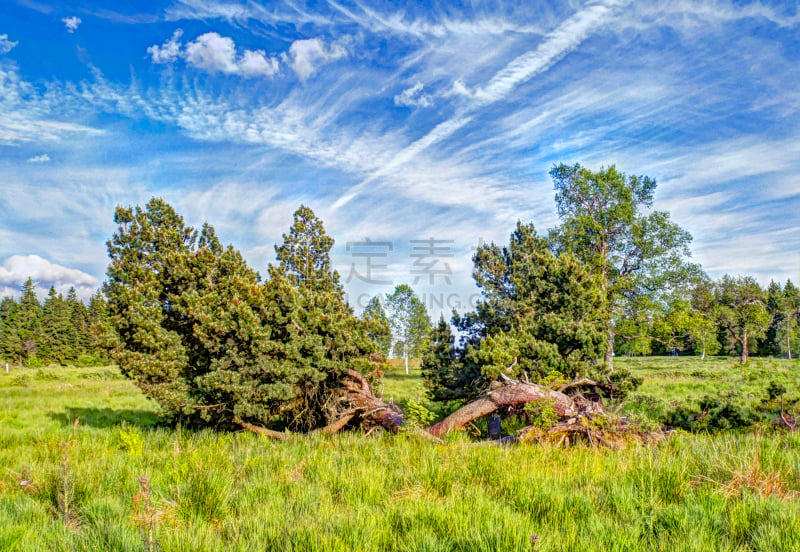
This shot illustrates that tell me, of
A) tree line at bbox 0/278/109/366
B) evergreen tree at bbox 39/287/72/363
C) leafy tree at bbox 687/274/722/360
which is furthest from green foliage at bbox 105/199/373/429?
evergreen tree at bbox 39/287/72/363

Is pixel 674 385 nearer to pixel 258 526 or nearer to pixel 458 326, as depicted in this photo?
pixel 458 326

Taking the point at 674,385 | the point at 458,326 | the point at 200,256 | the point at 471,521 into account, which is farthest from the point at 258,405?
the point at 674,385

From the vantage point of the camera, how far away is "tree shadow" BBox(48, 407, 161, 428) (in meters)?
14.9

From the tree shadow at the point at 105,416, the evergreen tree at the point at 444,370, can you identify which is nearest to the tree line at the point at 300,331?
the evergreen tree at the point at 444,370

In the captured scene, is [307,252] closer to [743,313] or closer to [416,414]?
[416,414]

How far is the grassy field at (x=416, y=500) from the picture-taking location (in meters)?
3.52

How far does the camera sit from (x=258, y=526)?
3.86m

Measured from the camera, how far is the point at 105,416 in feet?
55.3

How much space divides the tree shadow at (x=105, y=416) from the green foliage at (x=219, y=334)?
4437 millimetres

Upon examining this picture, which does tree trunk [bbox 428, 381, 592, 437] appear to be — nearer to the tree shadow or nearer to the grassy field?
the grassy field

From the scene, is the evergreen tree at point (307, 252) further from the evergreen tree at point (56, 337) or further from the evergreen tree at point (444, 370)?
the evergreen tree at point (56, 337)

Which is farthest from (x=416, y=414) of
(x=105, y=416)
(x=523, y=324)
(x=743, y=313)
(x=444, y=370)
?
(x=743, y=313)

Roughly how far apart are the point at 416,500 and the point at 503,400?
536 centimetres

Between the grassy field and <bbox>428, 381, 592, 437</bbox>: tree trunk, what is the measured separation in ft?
6.55
